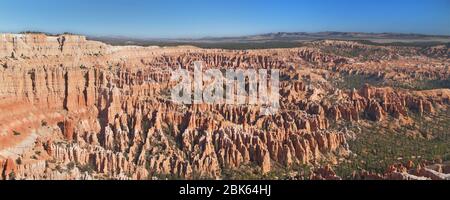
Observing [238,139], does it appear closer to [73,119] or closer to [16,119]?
[73,119]

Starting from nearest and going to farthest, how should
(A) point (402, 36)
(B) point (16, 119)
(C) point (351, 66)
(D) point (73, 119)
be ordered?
(B) point (16, 119) < (D) point (73, 119) < (C) point (351, 66) < (A) point (402, 36)

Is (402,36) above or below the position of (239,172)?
above

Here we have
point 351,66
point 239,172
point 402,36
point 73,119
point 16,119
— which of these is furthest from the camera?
point 402,36
